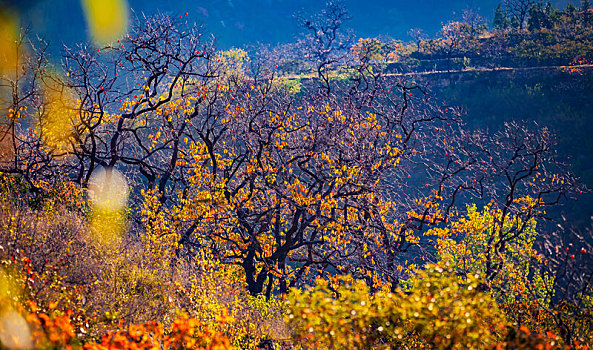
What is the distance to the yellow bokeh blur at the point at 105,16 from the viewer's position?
302 ft

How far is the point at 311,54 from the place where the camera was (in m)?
54.4

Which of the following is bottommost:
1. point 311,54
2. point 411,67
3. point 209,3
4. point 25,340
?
point 25,340

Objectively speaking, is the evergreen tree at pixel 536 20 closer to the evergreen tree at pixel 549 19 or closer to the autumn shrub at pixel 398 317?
the evergreen tree at pixel 549 19

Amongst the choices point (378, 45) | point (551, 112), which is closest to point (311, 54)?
point (378, 45)

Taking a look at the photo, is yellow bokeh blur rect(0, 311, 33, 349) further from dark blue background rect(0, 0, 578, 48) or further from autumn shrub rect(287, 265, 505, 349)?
dark blue background rect(0, 0, 578, 48)

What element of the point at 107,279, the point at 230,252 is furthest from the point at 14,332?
the point at 230,252

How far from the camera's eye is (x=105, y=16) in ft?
333

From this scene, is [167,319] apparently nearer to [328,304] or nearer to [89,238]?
[89,238]

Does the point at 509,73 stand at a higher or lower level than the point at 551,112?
higher

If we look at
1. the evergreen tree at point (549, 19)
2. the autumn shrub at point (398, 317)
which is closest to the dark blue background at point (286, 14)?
the evergreen tree at point (549, 19)

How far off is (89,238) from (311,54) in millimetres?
46370

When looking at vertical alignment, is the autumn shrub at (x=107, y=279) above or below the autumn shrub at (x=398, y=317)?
above

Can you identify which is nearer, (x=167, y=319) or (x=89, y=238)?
(x=167, y=319)

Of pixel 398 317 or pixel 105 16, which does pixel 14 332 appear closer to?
pixel 398 317
